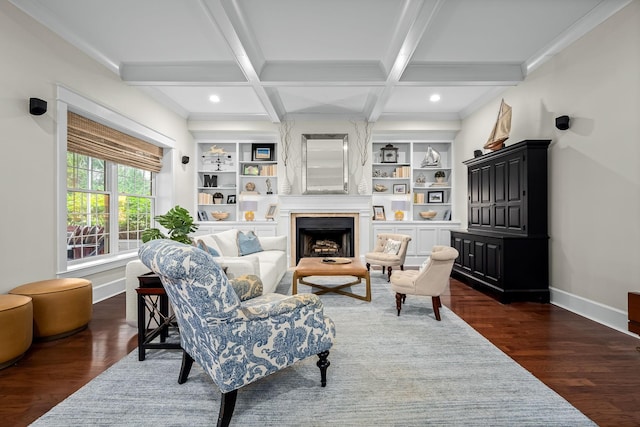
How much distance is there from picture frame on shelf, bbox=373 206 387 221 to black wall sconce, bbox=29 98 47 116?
5.31 m

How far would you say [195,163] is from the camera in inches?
261

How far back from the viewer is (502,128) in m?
4.31

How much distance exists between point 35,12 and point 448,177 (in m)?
6.70

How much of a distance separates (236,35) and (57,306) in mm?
2984

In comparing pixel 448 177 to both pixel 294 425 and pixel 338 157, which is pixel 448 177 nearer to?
pixel 338 157

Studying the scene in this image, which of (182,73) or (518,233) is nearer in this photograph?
(518,233)

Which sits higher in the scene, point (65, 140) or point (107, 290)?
point (65, 140)

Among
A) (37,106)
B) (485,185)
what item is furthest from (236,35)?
(485,185)

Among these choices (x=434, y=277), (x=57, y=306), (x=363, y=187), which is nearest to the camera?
(x=57, y=306)

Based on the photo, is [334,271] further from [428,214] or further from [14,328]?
[428,214]

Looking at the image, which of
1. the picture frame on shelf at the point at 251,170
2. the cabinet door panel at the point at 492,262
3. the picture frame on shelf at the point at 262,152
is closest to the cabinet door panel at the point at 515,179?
the cabinet door panel at the point at 492,262

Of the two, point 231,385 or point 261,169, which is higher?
point 261,169

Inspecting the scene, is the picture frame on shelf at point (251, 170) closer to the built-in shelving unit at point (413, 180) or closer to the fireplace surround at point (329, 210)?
the fireplace surround at point (329, 210)

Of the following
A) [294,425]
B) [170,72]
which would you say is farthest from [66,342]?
[170,72]
